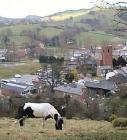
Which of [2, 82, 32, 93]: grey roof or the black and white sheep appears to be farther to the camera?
[2, 82, 32, 93]: grey roof

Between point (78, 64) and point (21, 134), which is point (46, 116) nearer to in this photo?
point (21, 134)

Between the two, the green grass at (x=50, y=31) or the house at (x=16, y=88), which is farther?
the green grass at (x=50, y=31)

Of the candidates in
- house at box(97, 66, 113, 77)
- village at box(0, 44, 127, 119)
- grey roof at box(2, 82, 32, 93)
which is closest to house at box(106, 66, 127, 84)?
village at box(0, 44, 127, 119)

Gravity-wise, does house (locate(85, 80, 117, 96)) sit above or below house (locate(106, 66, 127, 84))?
below

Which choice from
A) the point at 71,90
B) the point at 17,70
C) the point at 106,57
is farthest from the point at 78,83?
the point at 17,70

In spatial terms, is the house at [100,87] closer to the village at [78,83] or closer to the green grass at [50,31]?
the village at [78,83]

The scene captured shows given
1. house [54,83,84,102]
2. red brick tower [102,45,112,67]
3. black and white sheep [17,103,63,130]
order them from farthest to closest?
red brick tower [102,45,112,67] → house [54,83,84,102] → black and white sheep [17,103,63,130]

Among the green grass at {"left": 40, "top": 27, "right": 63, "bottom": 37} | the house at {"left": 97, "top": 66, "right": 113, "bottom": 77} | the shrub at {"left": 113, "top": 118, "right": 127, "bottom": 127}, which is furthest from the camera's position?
the green grass at {"left": 40, "top": 27, "right": 63, "bottom": 37}

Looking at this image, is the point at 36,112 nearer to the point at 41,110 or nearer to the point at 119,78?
the point at 41,110

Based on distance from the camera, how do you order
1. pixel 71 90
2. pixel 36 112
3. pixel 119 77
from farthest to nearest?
pixel 119 77 < pixel 71 90 < pixel 36 112

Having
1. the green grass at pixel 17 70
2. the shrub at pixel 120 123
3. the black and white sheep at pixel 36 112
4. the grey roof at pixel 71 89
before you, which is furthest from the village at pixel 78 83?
the black and white sheep at pixel 36 112

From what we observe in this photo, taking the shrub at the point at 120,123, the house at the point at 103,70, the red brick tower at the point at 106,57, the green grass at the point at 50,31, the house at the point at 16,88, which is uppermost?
the green grass at the point at 50,31

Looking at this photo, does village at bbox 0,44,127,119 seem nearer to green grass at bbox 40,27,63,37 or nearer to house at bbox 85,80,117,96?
house at bbox 85,80,117,96

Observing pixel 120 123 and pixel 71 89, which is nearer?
pixel 120 123
